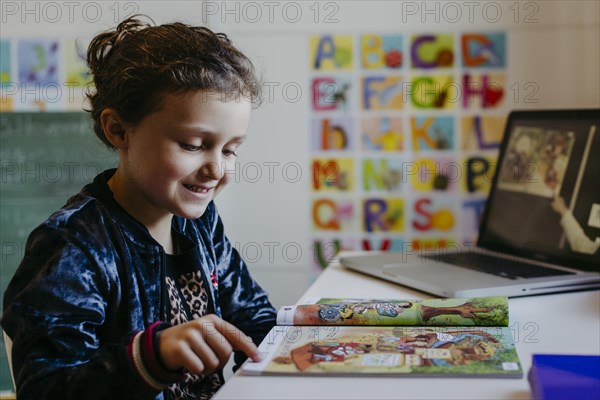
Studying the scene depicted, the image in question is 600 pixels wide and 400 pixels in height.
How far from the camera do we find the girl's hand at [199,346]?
0.79m

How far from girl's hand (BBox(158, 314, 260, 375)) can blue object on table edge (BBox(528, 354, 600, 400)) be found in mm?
289

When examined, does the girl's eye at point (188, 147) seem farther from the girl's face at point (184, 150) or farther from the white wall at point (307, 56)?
the white wall at point (307, 56)

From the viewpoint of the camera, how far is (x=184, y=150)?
39.0 inches

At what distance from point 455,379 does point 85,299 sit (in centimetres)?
42

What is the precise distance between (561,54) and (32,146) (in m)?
1.35

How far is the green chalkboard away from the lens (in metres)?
2.04

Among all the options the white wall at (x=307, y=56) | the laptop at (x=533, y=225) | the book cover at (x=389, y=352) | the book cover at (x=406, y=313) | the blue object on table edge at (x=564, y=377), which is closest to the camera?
the blue object on table edge at (x=564, y=377)

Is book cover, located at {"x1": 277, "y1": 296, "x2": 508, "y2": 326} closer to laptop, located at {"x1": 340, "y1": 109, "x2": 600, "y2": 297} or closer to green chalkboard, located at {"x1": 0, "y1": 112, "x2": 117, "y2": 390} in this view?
laptop, located at {"x1": 340, "y1": 109, "x2": 600, "y2": 297}

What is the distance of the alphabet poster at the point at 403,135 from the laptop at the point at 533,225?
1.08 feet

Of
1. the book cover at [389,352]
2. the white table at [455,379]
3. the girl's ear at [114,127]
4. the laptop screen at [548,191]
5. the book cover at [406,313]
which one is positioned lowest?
the white table at [455,379]

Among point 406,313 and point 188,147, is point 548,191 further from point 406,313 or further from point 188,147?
point 188,147

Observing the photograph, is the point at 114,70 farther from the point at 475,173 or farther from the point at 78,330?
the point at 475,173

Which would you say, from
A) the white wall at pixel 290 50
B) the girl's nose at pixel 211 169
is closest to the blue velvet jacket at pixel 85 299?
the girl's nose at pixel 211 169

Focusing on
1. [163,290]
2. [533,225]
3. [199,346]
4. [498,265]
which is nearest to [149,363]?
[199,346]
